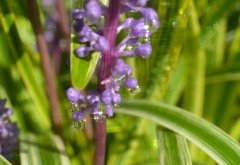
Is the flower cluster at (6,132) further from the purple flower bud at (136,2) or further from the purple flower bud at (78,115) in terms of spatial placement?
the purple flower bud at (136,2)

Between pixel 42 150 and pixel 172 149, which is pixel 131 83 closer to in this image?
pixel 172 149

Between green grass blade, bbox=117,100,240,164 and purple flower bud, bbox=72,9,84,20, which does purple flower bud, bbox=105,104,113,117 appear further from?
green grass blade, bbox=117,100,240,164

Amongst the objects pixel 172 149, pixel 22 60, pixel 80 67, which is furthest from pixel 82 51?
pixel 22 60

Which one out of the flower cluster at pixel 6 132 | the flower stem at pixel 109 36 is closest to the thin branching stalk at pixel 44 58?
the flower cluster at pixel 6 132

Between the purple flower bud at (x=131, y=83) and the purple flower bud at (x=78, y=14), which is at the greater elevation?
the purple flower bud at (x=78, y=14)

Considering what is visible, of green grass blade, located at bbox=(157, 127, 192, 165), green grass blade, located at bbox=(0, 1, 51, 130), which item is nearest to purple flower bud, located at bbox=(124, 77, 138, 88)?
green grass blade, located at bbox=(157, 127, 192, 165)

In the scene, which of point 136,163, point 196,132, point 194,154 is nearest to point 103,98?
point 196,132

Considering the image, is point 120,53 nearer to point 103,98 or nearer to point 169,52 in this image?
point 103,98
